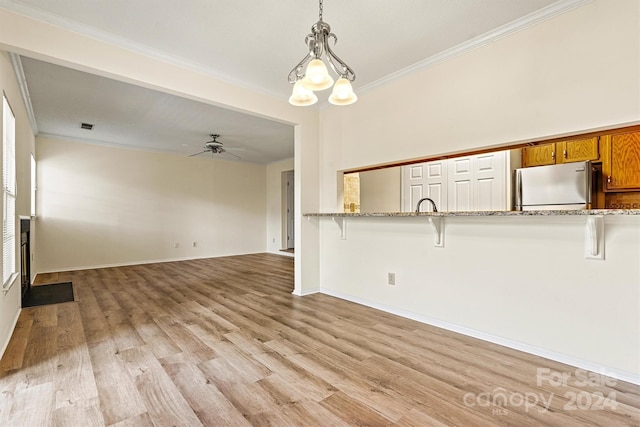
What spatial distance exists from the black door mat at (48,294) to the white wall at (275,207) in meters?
4.53

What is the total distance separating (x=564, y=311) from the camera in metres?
2.03

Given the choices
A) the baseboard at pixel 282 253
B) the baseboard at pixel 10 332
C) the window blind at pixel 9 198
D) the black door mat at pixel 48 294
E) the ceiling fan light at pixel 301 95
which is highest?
the ceiling fan light at pixel 301 95

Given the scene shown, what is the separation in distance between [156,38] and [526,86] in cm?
294

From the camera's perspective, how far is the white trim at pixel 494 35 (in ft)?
6.71

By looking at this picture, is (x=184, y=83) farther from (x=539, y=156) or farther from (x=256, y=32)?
(x=539, y=156)

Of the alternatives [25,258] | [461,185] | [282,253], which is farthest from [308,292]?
[282,253]

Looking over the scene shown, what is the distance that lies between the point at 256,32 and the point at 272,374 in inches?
99.9

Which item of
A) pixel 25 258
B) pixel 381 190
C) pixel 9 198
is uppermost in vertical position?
pixel 381 190

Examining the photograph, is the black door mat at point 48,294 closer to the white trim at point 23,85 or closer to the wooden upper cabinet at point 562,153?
the white trim at point 23,85

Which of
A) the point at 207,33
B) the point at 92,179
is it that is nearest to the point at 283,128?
the point at 207,33

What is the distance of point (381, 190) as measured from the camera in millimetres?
3924

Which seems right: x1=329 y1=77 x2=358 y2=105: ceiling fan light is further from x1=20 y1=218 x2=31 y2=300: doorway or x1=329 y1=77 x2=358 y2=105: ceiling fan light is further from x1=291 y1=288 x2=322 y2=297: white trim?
x1=20 y1=218 x2=31 y2=300: doorway

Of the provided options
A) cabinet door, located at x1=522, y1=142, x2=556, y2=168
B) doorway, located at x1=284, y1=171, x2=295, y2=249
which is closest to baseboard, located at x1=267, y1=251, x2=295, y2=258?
doorway, located at x1=284, y1=171, x2=295, y2=249

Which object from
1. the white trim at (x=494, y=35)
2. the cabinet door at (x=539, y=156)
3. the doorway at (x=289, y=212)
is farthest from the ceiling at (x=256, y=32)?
the doorway at (x=289, y=212)
